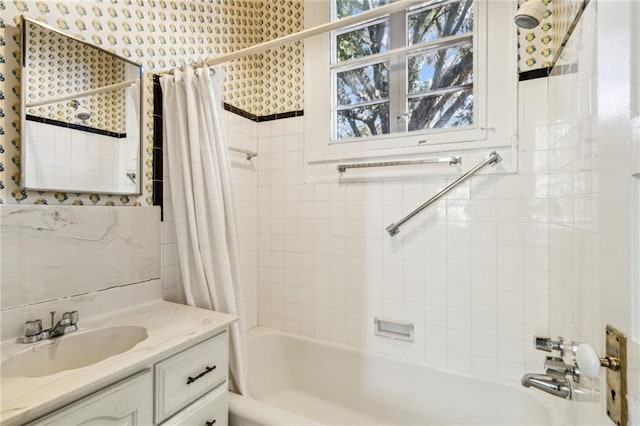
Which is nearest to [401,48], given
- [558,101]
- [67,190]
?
[558,101]

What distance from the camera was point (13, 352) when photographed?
39.9 inches

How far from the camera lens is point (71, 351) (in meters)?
1.16

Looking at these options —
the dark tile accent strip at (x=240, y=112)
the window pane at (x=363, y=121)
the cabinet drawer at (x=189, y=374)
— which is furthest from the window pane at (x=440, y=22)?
the cabinet drawer at (x=189, y=374)

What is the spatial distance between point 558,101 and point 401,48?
894mm

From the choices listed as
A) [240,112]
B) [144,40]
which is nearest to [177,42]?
[144,40]

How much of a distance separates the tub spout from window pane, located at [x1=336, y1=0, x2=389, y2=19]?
6.88 feet

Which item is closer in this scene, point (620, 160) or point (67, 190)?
point (620, 160)

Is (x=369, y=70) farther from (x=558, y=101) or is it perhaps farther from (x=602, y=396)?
A: (x=602, y=396)

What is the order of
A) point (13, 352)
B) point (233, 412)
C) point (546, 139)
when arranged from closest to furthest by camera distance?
point (13, 352) → point (233, 412) → point (546, 139)

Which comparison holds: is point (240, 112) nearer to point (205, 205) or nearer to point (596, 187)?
point (205, 205)

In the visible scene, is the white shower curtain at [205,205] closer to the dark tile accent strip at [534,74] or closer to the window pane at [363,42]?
the window pane at [363,42]

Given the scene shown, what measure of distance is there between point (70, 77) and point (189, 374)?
1.23 meters

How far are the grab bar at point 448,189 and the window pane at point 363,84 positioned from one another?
69cm

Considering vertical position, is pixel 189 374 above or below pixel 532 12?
below
